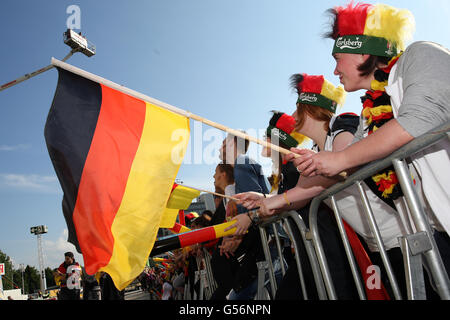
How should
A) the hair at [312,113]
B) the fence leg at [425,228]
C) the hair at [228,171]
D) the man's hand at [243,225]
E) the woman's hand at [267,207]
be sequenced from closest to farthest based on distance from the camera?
the fence leg at [425,228]
the woman's hand at [267,207]
the hair at [312,113]
the man's hand at [243,225]
the hair at [228,171]

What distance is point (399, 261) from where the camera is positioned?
1.82m

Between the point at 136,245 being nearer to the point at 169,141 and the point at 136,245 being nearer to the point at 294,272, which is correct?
the point at 169,141

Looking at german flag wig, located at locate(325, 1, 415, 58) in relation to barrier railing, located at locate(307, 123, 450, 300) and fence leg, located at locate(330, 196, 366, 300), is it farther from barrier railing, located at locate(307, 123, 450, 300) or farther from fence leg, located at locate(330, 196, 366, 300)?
fence leg, located at locate(330, 196, 366, 300)

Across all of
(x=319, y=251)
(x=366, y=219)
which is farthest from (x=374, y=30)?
(x=319, y=251)

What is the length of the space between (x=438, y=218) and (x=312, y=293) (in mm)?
1244

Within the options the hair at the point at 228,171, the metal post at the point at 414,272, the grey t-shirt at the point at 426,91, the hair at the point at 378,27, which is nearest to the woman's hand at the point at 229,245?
the hair at the point at 228,171

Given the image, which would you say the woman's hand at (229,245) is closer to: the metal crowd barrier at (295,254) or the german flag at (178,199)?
the metal crowd barrier at (295,254)

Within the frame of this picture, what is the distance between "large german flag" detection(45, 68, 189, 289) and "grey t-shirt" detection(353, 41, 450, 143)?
1.38 meters

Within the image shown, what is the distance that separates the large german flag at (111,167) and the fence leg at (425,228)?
4.47 feet

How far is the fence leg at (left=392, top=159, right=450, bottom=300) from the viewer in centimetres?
126

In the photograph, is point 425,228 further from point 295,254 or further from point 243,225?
point 243,225

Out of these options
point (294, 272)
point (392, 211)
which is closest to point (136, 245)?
point (294, 272)

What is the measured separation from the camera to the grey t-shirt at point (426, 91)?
4.42ft
